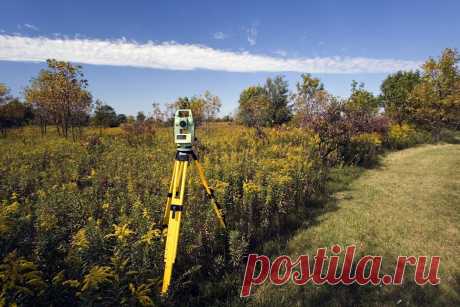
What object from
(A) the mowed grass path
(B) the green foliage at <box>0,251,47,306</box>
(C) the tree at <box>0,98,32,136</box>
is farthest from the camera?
(C) the tree at <box>0,98,32,136</box>

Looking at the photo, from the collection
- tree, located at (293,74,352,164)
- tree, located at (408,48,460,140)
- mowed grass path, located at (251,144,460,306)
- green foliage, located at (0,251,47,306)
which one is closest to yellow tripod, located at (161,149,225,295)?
green foliage, located at (0,251,47,306)

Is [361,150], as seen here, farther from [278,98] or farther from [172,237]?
[278,98]

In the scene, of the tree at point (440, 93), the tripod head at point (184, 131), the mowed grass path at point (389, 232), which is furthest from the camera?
the tree at point (440, 93)

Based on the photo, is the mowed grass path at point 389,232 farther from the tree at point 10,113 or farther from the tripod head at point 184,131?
the tree at point 10,113

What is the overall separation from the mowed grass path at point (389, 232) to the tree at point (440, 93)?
12.2 meters

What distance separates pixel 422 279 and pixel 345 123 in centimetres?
843

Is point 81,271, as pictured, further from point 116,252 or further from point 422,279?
point 422,279

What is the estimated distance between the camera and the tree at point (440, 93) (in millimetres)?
18688

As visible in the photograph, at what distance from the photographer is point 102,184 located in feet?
19.3

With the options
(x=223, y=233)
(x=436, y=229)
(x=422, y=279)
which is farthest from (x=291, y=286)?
(x=436, y=229)

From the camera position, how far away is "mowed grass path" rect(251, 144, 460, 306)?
3236 millimetres

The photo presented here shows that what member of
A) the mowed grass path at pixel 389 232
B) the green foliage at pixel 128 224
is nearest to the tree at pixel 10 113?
the green foliage at pixel 128 224

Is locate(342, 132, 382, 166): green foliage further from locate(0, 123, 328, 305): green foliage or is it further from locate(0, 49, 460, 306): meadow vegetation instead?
locate(0, 123, 328, 305): green foliage

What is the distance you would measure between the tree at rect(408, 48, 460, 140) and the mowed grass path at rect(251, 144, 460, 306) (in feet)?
40.0
